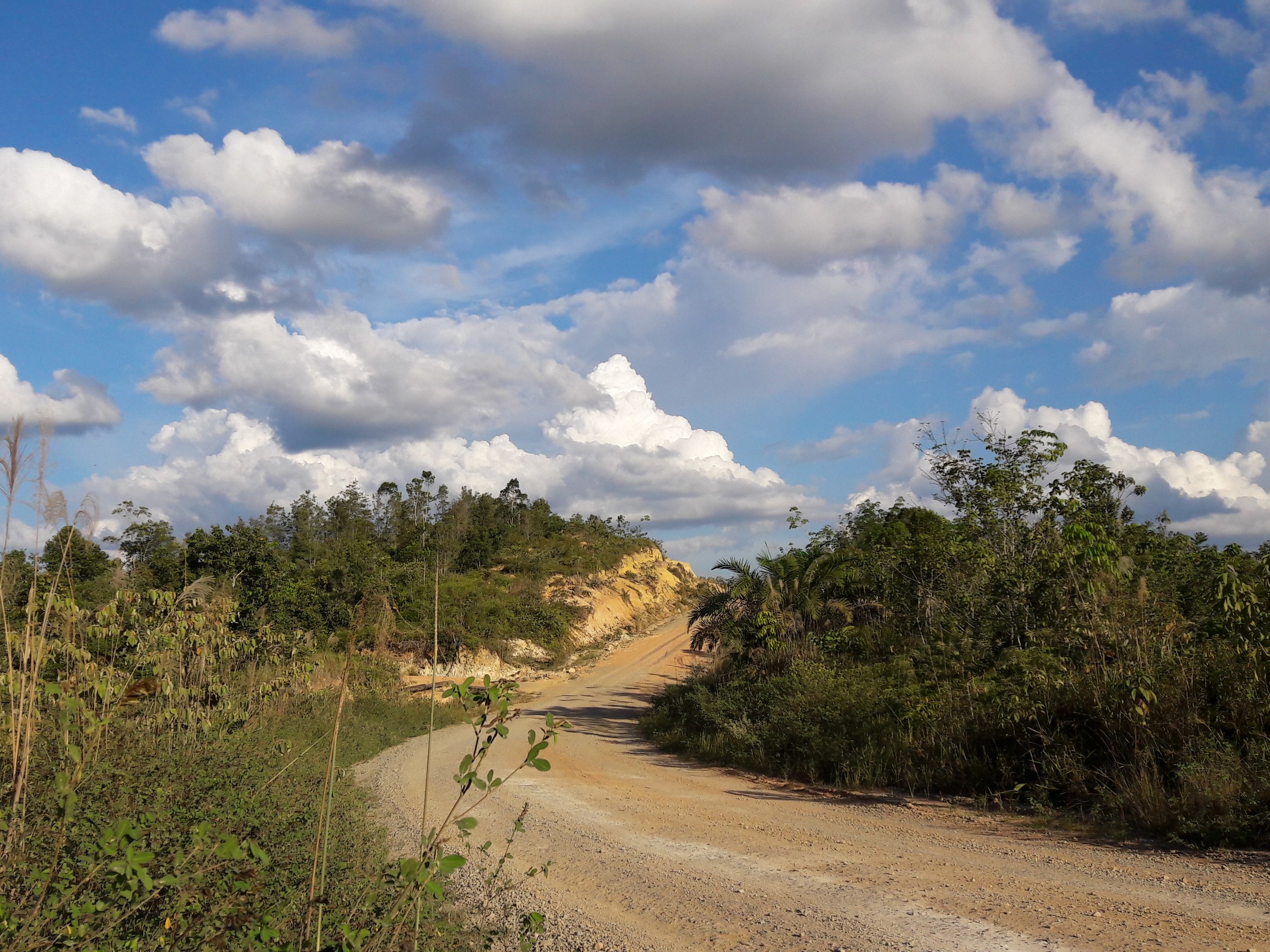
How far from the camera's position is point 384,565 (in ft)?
112

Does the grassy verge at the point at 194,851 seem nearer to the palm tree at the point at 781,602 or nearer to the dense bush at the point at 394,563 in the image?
the dense bush at the point at 394,563

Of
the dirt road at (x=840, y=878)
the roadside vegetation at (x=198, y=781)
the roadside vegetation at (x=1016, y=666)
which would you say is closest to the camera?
the roadside vegetation at (x=198, y=781)

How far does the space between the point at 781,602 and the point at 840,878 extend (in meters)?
12.2

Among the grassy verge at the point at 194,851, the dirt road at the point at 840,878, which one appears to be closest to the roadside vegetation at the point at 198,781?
the grassy verge at the point at 194,851

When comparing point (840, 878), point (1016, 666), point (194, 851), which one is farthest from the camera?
point (1016, 666)

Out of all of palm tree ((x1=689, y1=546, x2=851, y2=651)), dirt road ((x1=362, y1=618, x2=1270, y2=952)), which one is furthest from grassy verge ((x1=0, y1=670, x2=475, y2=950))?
palm tree ((x1=689, y1=546, x2=851, y2=651))

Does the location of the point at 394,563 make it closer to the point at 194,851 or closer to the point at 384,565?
the point at 384,565

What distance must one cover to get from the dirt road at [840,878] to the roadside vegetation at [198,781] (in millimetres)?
926

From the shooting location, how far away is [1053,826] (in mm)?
8883

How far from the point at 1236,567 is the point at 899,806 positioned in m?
5.31

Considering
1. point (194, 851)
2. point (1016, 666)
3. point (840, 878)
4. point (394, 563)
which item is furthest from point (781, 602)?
point (394, 563)

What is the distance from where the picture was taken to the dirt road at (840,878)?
224 inches

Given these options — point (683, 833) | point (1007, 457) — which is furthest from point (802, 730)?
point (1007, 457)

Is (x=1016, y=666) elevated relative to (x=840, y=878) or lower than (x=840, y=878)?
elevated
